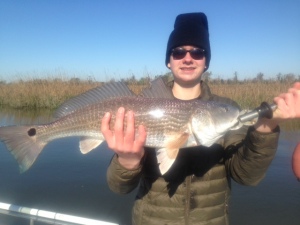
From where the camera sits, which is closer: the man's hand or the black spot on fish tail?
the man's hand

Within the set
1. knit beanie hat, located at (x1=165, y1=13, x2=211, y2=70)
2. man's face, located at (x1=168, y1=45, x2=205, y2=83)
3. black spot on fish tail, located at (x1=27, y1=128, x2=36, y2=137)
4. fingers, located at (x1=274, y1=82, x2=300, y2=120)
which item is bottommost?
black spot on fish tail, located at (x1=27, y1=128, x2=36, y2=137)

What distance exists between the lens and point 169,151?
7.13ft

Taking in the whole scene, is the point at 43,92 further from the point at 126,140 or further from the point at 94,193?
the point at 126,140

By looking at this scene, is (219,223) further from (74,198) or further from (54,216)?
(74,198)

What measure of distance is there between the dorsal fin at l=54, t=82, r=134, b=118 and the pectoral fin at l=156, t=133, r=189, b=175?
520mm

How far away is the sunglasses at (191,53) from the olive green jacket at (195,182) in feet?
2.52

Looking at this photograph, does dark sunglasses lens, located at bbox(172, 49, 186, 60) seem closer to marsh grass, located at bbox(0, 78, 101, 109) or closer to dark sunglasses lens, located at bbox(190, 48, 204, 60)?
dark sunglasses lens, located at bbox(190, 48, 204, 60)

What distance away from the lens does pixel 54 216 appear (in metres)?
3.04

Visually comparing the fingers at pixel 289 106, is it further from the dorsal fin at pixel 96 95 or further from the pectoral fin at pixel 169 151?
the dorsal fin at pixel 96 95

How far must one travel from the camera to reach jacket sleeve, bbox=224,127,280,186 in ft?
6.85

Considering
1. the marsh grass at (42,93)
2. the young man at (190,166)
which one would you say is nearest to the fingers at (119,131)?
the young man at (190,166)

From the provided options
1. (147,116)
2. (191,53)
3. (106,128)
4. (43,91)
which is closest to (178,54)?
(191,53)

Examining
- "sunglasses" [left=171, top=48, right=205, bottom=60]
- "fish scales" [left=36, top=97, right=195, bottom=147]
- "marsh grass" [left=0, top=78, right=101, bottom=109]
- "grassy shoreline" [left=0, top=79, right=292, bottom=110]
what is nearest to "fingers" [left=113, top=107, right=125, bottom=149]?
"fish scales" [left=36, top=97, right=195, bottom=147]

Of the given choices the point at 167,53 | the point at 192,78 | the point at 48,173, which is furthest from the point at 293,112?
the point at 48,173
